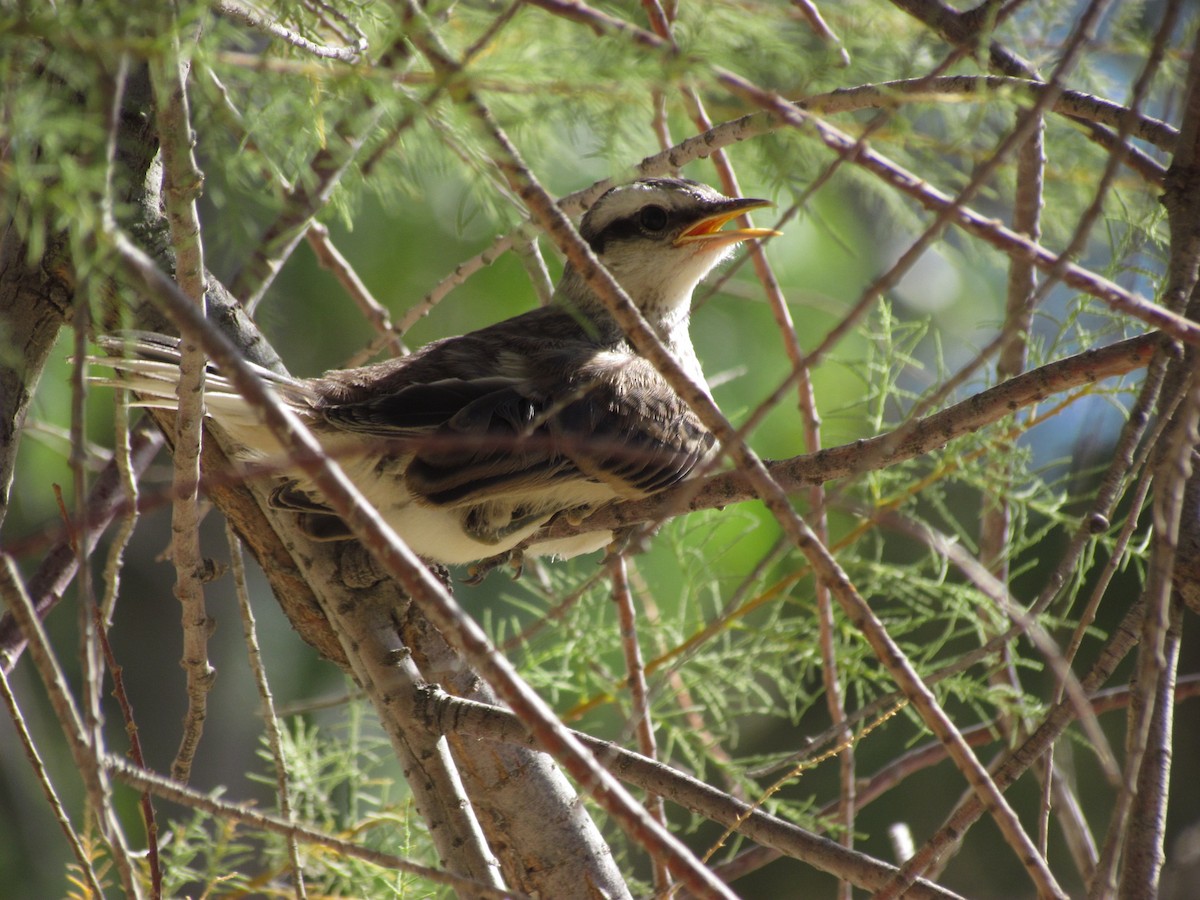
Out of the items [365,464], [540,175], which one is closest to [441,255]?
[540,175]

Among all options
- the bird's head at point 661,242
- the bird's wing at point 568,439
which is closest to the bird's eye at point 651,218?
the bird's head at point 661,242

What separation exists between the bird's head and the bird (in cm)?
17

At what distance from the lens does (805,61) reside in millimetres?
1306

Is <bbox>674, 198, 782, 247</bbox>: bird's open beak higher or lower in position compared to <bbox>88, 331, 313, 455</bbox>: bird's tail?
higher

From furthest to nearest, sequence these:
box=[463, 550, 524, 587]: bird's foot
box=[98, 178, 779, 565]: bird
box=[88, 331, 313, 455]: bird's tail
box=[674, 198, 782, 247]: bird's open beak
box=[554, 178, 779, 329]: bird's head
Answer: box=[554, 178, 779, 329]: bird's head, box=[674, 198, 782, 247]: bird's open beak, box=[463, 550, 524, 587]: bird's foot, box=[98, 178, 779, 565]: bird, box=[88, 331, 313, 455]: bird's tail

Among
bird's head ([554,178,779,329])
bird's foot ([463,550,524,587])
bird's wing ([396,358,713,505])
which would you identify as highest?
bird's head ([554,178,779,329])

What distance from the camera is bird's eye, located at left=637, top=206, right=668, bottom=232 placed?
309cm

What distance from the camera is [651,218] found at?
3.10 m

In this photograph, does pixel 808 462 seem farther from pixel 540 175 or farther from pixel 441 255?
pixel 441 255

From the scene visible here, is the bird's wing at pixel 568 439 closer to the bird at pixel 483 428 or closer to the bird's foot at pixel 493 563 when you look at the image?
the bird at pixel 483 428

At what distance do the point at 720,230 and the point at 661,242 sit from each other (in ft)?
0.56

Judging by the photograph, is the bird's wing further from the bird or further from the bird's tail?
the bird's tail

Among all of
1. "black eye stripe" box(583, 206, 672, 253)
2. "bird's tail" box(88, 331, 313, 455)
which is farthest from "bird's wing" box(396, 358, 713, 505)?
"black eye stripe" box(583, 206, 672, 253)

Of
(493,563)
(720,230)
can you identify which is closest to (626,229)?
(720,230)
